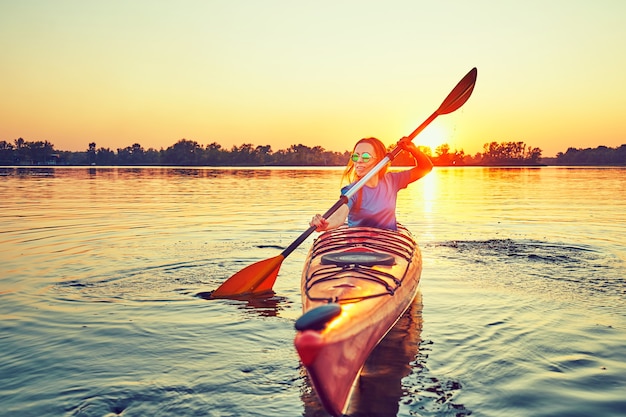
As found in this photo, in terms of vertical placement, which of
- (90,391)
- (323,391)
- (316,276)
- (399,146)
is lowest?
(90,391)

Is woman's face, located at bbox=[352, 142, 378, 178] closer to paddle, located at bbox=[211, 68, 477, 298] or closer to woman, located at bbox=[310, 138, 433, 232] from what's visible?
woman, located at bbox=[310, 138, 433, 232]

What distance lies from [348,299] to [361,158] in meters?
2.94

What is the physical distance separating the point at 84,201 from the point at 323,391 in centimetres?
1970

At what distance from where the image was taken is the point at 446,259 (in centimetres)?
907

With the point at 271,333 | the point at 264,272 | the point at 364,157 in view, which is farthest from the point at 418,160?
the point at 271,333

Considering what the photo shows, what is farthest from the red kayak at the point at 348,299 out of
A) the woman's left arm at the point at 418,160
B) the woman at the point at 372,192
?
the woman's left arm at the point at 418,160

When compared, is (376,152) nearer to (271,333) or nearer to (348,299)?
(271,333)

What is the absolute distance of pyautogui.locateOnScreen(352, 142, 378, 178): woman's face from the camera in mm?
6751

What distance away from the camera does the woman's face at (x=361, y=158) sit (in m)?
6.75

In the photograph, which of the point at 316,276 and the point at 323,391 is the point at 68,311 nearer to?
the point at 316,276

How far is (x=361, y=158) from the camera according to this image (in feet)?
22.0

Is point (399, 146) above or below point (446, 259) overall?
above

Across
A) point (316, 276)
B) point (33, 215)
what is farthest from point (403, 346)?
point (33, 215)

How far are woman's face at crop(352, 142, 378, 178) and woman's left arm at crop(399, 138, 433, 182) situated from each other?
61cm
